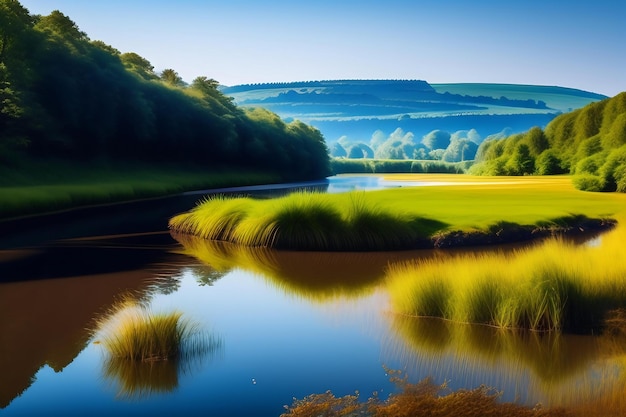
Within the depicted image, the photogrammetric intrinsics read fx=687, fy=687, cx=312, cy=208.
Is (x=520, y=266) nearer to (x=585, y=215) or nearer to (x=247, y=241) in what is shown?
(x=247, y=241)

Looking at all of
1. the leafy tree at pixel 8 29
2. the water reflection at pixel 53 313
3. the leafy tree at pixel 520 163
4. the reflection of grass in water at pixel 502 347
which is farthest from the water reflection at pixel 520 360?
the leafy tree at pixel 520 163

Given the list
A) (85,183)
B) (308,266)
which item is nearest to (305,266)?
(308,266)

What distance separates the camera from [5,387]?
7.94m

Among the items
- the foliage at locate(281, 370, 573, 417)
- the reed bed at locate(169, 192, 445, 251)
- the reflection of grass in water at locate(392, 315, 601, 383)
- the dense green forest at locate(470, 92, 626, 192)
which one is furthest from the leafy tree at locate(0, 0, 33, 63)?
the dense green forest at locate(470, 92, 626, 192)

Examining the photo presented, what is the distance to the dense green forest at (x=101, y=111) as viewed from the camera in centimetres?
4472

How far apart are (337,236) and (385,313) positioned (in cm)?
876

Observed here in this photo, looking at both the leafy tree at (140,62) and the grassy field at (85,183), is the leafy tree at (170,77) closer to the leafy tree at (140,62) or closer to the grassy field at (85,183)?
the leafy tree at (140,62)

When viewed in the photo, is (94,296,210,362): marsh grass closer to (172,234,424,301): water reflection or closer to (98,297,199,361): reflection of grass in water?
(98,297,199,361): reflection of grass in water

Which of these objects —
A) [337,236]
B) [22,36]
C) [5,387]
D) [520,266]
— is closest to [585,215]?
[337,236]

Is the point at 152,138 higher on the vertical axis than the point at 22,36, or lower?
lower

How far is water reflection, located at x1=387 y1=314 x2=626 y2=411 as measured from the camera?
753cm

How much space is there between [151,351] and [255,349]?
1425 mm

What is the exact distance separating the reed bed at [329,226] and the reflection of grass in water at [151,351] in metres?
10.6

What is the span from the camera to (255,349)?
374 inches
